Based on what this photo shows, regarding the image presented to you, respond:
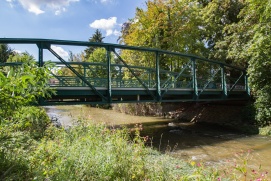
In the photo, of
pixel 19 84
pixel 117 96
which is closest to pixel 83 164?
pixel 19 84

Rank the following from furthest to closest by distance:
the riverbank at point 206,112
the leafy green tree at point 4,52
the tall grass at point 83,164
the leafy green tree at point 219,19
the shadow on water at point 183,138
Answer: the leafy green tree at point 4,52 → the leafy green tree at point 219,19 → the riverbank at point 206,112 → the shadow on water at point 183,138 → the tall grass at point 83,164

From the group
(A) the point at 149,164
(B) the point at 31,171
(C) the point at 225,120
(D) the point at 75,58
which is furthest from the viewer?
(D) the point at 75,58

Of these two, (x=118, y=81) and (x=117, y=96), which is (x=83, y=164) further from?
(x=118, y=81)

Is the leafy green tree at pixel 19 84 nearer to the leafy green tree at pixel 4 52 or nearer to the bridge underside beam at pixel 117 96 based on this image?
the bridge underside beam at pixel 117 96

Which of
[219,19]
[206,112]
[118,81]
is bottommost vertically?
[206,112]

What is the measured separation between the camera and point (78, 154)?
11.7ft

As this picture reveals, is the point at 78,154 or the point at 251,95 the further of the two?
the point at 251,95

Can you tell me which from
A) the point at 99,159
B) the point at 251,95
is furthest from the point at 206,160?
the point at 251,95

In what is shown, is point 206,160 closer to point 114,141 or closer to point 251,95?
point 114,141

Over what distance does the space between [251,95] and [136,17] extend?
1129 centimetres

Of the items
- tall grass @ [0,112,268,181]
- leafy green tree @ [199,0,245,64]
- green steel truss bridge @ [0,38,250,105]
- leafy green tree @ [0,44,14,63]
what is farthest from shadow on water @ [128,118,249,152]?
leafy green tree @ [0,44,14,63]

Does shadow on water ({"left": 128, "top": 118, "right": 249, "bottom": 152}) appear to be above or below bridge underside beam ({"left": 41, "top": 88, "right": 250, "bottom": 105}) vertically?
below

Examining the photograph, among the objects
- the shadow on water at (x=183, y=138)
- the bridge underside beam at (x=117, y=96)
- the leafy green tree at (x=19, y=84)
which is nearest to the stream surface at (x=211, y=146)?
the shadow on water at (x=183, y=138)

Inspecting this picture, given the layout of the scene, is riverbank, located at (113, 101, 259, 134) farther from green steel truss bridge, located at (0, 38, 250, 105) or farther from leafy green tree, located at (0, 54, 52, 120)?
leafy green tree, located at (0, 54, 52, 120)
